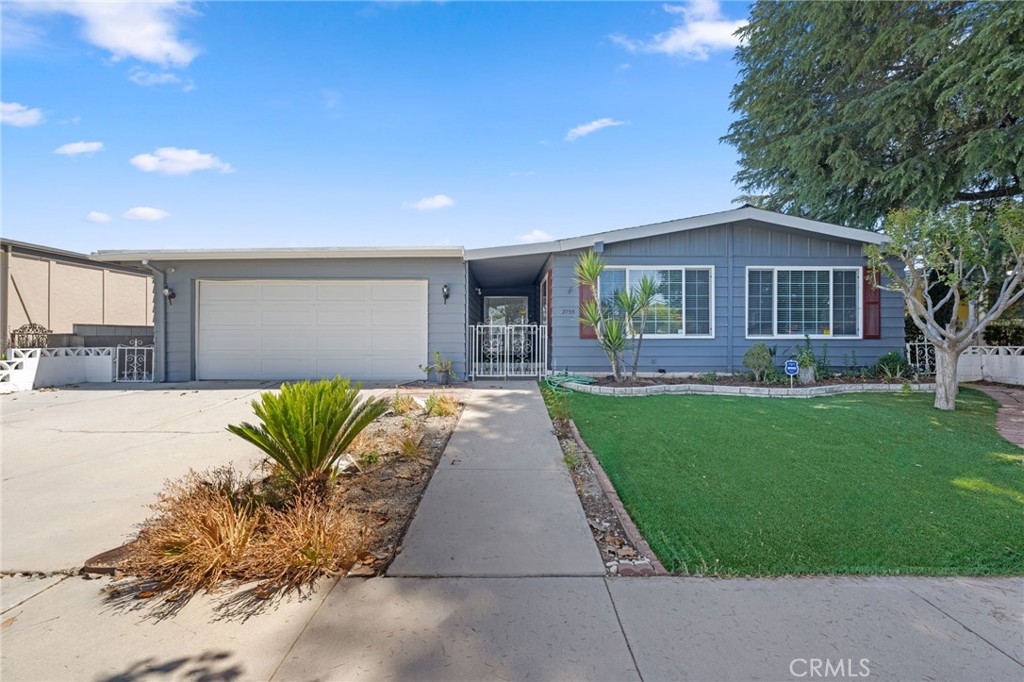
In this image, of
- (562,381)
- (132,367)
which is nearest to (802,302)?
(562,381)

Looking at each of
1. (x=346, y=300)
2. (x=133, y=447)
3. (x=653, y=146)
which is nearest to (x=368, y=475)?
(x=133, y=447)

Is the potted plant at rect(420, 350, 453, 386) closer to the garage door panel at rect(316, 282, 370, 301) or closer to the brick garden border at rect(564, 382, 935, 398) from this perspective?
the garage door panel at rect(316, 282, 370, 301)

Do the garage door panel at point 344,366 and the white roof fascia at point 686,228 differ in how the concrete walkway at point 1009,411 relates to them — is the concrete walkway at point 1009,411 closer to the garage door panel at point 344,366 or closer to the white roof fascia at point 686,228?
the white roof fascia at point 686,228

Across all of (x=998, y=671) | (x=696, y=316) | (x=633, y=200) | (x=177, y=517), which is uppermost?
(x=633, y=200)

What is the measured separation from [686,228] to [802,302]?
2.94 meters

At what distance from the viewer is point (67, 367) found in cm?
991

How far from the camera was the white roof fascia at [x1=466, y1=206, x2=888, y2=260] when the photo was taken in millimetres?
9055

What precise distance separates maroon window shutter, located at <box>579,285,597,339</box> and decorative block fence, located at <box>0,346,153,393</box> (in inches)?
372

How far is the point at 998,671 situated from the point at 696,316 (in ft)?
26.8

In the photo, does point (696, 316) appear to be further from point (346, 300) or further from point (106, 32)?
point (106, 32)

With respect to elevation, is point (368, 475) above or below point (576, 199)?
below

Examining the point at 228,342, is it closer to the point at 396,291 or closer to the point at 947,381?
the point at 396,291

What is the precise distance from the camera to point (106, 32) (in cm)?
739

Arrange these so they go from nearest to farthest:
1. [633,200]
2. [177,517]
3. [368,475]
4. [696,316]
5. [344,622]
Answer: [344,622] < [177,517] < [368,475] < [696,316] < [633,200]
